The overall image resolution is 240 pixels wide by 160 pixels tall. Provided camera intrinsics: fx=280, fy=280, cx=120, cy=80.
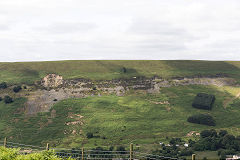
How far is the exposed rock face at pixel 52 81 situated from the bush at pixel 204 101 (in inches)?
1708

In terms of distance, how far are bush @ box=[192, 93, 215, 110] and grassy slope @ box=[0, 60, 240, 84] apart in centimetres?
2056

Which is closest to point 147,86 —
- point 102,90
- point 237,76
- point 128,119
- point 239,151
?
point 102,90

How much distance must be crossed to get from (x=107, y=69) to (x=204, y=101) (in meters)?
40.5

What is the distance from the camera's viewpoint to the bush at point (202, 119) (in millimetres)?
69438

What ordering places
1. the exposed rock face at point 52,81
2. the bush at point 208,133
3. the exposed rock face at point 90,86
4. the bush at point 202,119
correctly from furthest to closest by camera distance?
1. the exposed rock face at point 52,81
2. the exposed rock face at point 90,86
3. the bush at point 202,119
4. the bush at point 208,133

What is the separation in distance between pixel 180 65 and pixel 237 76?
22.1m

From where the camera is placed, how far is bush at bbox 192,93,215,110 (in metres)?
77.6

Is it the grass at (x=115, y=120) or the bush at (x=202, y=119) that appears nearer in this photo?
the grass at (x=115, y=120)

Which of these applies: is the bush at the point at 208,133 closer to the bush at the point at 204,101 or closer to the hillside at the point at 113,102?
the hillside at the point at 113,102

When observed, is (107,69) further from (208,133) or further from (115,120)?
(208,133)

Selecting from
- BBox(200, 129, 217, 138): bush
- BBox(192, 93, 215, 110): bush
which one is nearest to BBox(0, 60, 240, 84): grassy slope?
BBox(192, 93, 215, 110): bush

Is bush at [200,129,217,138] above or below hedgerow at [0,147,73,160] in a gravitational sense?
below

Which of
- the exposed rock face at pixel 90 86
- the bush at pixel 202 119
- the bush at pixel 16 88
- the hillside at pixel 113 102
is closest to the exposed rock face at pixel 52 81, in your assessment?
the exposed rock face at pixel 90 86

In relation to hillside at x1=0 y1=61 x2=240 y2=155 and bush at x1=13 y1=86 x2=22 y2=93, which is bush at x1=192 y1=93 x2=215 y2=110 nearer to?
hillside at x1=0 y1=61 x2=240 y2=155
